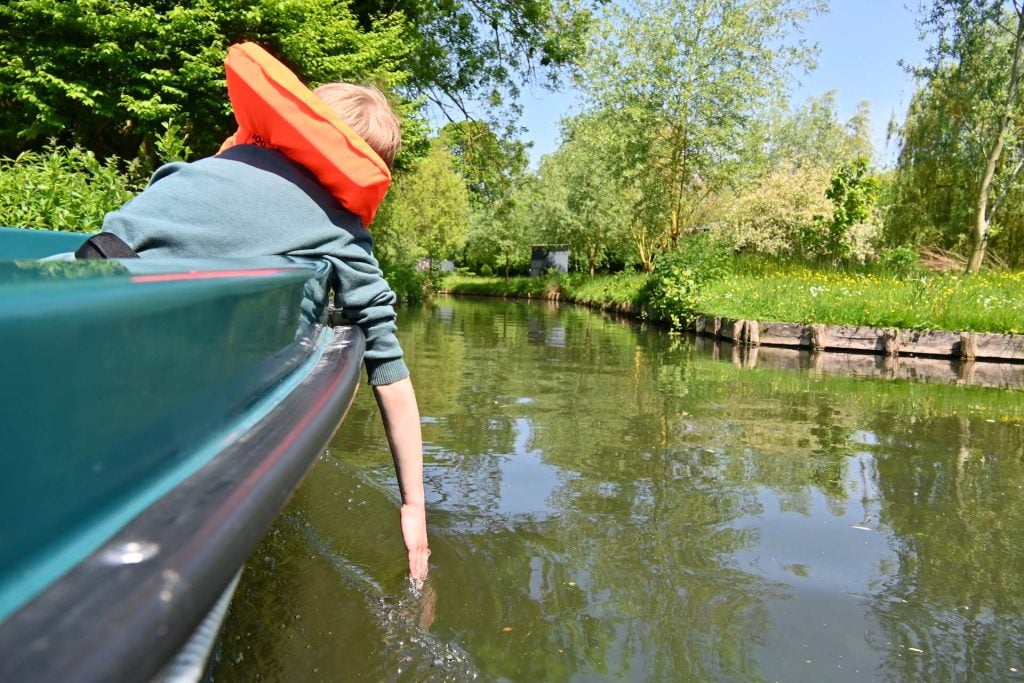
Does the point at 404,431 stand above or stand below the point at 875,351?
above

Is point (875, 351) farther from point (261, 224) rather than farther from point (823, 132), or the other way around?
point (823, 132)

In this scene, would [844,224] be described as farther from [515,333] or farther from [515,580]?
[515,580]

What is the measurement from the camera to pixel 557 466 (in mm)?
4320

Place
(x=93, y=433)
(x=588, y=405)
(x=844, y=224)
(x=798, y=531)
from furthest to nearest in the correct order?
(x=844, y=224) < (x=588, y=405) < (x=798, y=531) < (x=93, y=433)

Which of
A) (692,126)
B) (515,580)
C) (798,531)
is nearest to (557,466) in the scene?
(798,531)

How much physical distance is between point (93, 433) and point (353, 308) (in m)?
1.36

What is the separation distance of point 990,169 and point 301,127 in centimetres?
2192

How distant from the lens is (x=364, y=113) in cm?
202

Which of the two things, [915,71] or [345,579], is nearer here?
[345,579]

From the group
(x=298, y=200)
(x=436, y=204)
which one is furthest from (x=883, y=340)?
(x=436, y=204)

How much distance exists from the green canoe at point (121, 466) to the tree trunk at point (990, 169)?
21.4 meters

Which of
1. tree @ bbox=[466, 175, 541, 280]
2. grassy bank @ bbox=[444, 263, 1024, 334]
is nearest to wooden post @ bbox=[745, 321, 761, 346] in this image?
grassy bank @ bbox=[444, 263, 1024, 334]

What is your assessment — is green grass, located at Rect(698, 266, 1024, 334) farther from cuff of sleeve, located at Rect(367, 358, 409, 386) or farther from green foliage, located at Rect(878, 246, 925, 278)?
cuff of sleeve, located at Rect(367, 358, 409, 386)

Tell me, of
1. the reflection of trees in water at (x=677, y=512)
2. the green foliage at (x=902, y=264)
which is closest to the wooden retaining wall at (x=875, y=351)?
the reflection of trees in water at (x=677, y=512)
